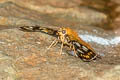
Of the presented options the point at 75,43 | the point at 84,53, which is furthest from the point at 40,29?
the point at 84,53

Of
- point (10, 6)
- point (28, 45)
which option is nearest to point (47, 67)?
point (28, 45)

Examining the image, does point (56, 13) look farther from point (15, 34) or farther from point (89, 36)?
point (15, 34)

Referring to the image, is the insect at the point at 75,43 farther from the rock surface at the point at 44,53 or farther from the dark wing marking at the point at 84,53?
the rock surface at the point at 44,53

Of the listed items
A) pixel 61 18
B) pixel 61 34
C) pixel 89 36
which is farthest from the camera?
pixel 61 18

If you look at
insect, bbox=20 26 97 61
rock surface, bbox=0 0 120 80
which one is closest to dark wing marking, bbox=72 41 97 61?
insect, bbox=20 26 97 61

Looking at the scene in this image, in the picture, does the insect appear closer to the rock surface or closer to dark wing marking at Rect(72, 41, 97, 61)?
dark wing marking at Rect(72, 41, 97, 61)

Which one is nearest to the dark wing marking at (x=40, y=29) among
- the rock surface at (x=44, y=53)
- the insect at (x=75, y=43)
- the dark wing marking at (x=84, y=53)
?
the rock surface at (x=44, y=53)

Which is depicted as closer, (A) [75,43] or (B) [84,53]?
(B) [84,53]

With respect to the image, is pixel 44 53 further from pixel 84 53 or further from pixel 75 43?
pixel 84 53
